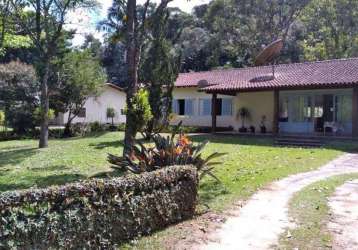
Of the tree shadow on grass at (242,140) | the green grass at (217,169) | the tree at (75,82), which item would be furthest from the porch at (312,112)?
the tree at (75,82)

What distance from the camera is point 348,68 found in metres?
25.3

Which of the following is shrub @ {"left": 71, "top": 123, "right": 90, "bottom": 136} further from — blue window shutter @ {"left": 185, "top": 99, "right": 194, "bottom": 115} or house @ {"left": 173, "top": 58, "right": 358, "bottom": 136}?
house @ {"left": 173, "top": 58, "right": 358, "bottom": 136}

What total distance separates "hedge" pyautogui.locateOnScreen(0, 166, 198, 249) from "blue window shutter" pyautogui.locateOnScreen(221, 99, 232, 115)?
2414 cm

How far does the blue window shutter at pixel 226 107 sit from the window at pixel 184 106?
2.73 meters

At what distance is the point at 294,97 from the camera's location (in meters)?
26.9

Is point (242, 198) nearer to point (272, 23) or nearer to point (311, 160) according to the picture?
point (311, 160)

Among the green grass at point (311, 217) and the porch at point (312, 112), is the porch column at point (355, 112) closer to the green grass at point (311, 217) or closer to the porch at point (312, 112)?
the porch at point (312, 112)

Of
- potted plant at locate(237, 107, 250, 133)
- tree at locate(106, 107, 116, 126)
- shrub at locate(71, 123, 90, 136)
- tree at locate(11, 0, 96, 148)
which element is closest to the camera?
tree at locate(11, 0, 96, 148)

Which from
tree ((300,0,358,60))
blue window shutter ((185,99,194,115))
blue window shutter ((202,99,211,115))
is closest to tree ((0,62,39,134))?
blue window shutter ((185,99,194,115))

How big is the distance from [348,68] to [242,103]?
7.09 meters

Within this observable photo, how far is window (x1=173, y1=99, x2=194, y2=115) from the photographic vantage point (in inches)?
1335

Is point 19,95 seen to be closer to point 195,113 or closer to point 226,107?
point 195,113

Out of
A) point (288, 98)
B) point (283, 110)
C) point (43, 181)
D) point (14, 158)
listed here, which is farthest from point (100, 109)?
point (43, 181)

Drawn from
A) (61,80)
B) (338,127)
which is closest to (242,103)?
(338,127)
